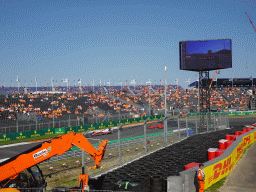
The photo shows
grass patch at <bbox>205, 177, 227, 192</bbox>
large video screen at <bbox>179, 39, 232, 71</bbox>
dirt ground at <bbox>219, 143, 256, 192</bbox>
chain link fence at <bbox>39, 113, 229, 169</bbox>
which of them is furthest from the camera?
large video screen at <bbox>179, 39, 232, 71</bbox>

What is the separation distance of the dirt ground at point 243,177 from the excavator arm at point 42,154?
5662 mm

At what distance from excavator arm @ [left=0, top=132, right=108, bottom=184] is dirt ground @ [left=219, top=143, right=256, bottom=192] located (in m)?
5.66

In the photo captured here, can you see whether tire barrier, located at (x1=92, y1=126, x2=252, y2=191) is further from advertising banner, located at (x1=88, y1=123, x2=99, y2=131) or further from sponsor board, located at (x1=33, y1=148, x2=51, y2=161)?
advertising banner, located at (x1=88, y1=123, x2=99, y2=131)

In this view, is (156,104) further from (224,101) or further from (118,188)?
(118,188)

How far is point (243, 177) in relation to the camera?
12.6 m

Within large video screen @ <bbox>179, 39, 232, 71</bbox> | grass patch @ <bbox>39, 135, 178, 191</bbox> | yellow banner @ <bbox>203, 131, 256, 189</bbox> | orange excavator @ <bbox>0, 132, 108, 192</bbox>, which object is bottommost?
grass patch @ <bbox>39, 135, 178, 191</bbox>

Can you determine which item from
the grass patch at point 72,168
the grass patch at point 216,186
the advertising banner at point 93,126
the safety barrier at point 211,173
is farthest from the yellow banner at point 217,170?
the advertising banner at point 93,126

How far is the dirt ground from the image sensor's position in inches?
427

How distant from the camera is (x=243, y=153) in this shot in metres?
18.8

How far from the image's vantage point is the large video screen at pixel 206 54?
109ft

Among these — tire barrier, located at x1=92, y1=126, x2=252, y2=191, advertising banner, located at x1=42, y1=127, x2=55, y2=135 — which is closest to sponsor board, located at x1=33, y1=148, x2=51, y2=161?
tire barrier, located at x1=92, y1=126, x2=252, y2=191

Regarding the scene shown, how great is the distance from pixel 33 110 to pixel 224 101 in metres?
48.1

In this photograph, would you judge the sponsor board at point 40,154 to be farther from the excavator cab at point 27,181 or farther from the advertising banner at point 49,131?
the advertising banner at point 49,131

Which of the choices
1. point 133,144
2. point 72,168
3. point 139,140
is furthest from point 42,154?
point 139,140
